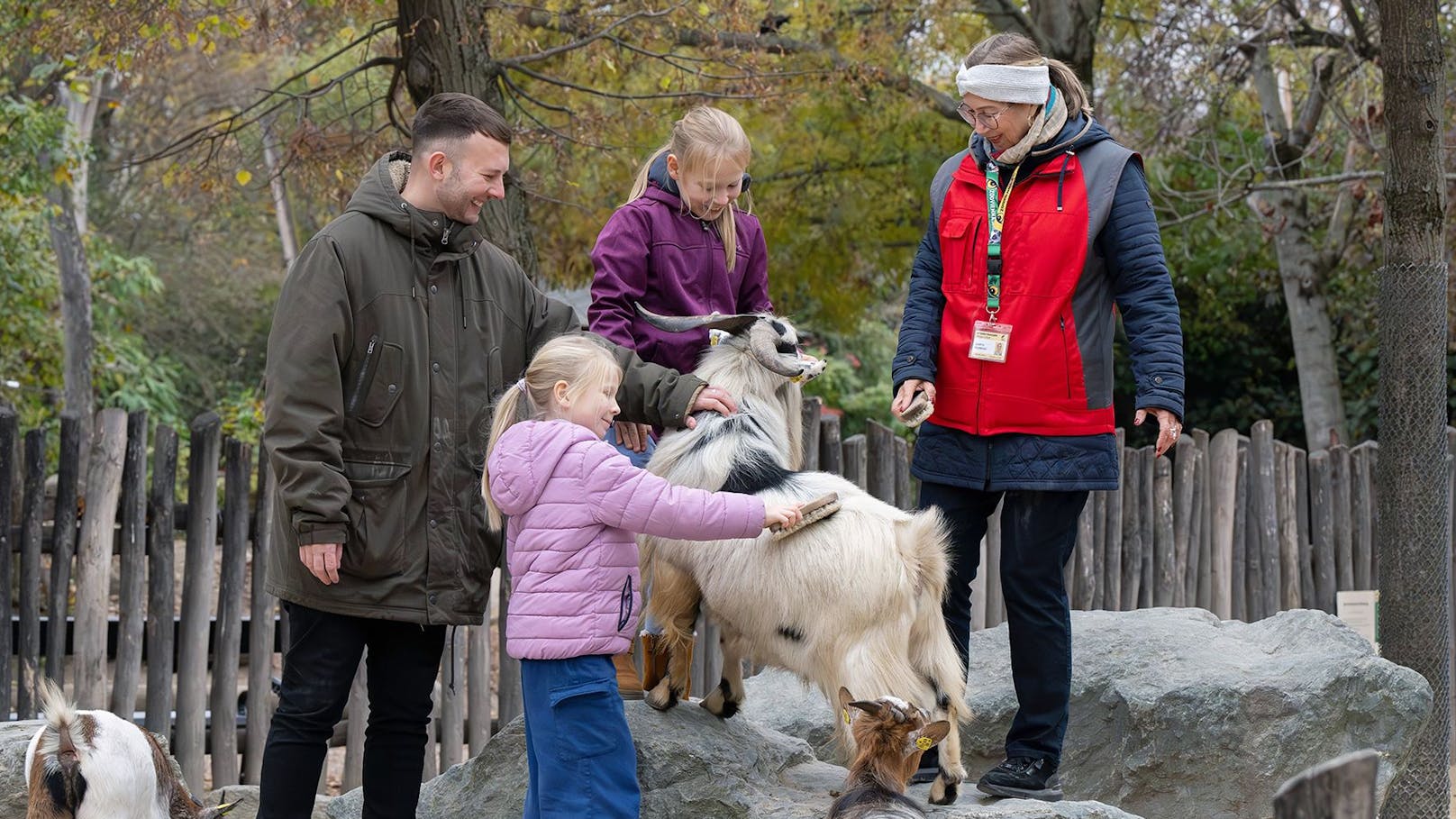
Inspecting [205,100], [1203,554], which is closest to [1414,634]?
[1203,554]

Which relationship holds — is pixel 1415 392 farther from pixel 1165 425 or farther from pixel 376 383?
pixel 376 383

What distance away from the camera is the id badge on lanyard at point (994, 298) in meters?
4.06

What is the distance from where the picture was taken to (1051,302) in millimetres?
4020

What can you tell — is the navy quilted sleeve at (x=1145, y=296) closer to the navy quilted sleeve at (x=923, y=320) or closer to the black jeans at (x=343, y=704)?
the navy quilted sleeve at (x=923, y=320)

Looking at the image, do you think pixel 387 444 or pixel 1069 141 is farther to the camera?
pixel 1069 141

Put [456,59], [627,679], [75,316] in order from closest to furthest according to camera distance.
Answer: [627,679], [456,59], [75,316]

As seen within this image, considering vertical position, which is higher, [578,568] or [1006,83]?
[1006,83]

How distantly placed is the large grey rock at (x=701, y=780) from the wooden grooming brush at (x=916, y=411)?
109 centimetres

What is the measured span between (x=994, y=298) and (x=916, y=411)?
1.33 ft

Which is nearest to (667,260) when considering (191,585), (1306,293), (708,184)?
(708,184)

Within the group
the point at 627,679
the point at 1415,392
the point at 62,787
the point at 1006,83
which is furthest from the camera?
the point at 1415,392

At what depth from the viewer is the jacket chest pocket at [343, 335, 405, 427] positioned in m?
3.76

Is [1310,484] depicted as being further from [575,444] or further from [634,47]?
[575,444]

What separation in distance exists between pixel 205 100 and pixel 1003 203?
20.9 meters
